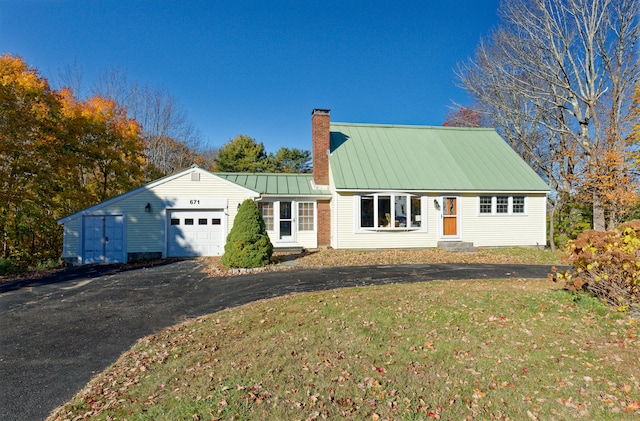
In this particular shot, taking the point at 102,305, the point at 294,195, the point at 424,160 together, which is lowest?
the point at 102,305

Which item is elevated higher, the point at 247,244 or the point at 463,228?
the point at 463,228

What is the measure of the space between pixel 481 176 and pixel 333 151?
7.81 meters

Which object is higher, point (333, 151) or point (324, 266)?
point (333, 151)

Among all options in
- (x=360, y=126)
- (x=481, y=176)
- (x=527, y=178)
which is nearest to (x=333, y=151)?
(x=360, y=126)

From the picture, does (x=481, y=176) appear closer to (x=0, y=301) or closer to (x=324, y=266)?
(x=324, y=266)

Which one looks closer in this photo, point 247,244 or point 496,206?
point 247,244

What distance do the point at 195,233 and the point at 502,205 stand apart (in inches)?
602

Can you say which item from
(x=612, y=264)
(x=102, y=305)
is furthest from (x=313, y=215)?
(x=612, y=264)

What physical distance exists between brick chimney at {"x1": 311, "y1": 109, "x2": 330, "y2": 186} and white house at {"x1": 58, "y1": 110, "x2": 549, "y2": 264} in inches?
2.1

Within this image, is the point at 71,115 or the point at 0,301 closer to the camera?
the point at 0,301

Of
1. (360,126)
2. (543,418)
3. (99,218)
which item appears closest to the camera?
(543,418)

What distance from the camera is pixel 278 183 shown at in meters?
17.9

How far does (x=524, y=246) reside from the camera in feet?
56.4

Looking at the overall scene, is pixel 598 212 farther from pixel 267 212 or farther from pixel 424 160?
pixel 267 212
